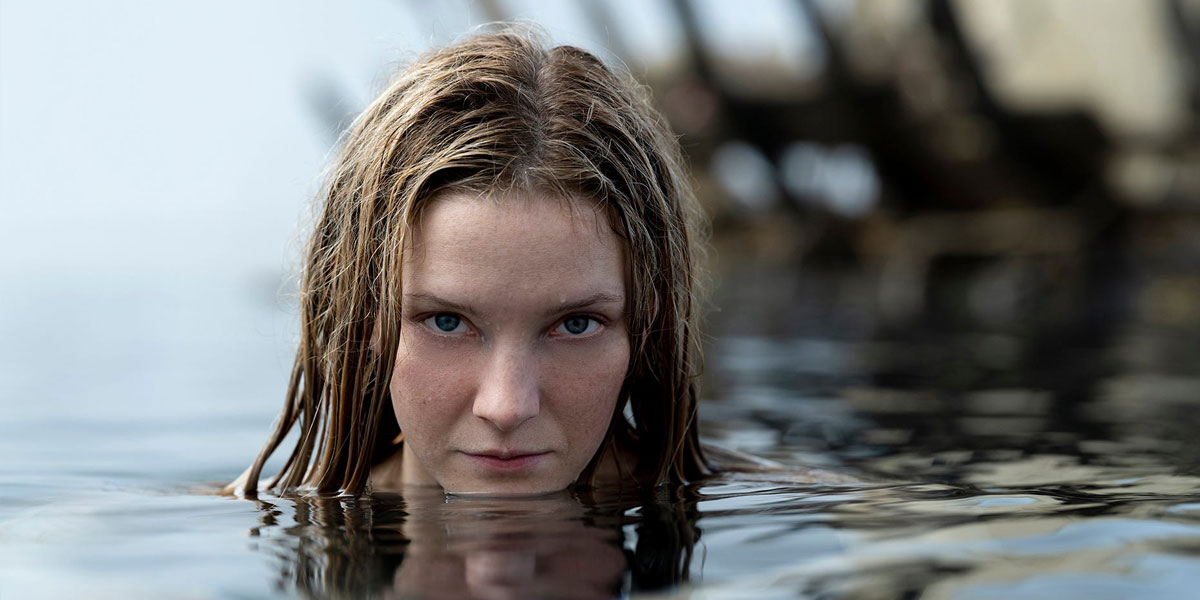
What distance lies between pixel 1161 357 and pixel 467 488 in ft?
15.2

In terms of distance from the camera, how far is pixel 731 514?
191 centimetres

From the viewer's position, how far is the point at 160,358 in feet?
23.4

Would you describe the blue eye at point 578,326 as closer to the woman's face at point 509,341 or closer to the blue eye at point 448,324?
the woman's face at point 509,341

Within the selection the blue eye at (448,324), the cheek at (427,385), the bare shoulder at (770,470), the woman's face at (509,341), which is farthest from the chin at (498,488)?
the bare shoulder at (770,470)

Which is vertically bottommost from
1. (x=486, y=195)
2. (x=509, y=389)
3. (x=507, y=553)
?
(x=507, y=553)

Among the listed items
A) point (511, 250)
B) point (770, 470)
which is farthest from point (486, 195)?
point (770, 470)

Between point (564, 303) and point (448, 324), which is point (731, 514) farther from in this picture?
point (448, 324)

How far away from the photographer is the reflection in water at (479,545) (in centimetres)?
147

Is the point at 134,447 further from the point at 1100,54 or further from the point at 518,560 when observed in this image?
the point at 1100,54

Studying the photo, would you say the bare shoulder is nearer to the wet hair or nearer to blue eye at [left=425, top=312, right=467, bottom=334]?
the wet hair

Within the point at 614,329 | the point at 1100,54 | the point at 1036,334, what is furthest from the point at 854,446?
the point at 1100,54

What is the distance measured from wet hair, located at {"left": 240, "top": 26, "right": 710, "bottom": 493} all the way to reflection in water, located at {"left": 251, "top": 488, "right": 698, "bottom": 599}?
238mm

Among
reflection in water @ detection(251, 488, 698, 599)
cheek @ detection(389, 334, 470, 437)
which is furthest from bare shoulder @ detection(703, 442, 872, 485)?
cheek @ detection(389, 334, 470, 437)

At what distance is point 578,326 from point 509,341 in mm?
135
